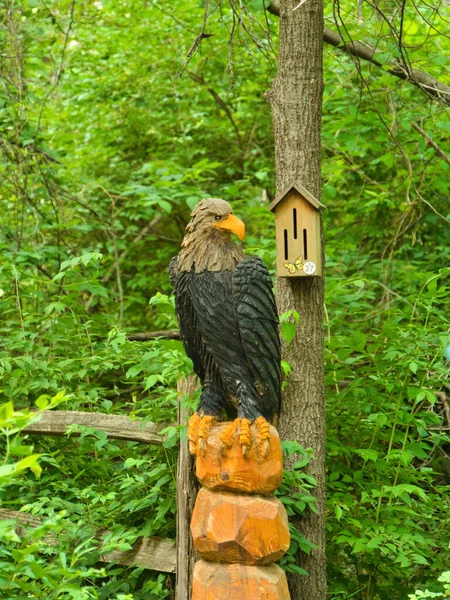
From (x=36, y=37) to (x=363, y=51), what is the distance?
309 centimetres

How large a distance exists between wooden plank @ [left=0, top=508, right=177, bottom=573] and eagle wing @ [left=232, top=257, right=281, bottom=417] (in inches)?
37.2

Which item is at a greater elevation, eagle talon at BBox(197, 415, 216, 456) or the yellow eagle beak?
the yellow eagle beak

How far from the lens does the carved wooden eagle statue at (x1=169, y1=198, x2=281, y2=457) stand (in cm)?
302

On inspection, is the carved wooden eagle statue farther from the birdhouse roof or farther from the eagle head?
the birdhouse roof

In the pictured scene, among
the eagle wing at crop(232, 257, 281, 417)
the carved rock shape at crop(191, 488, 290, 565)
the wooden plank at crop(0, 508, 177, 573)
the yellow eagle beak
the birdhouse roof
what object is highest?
the birdhouse roof

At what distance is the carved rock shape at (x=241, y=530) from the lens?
3002 millimetres

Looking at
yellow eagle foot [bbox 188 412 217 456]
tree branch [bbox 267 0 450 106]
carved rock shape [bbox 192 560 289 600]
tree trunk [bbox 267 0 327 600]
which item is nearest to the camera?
carved rock shape [bbox 192 560 289 600]

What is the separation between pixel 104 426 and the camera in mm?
3873

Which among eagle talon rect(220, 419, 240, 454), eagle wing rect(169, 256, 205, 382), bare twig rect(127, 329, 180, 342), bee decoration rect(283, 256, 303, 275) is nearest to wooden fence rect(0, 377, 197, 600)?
eagle wing rect(169, 256, 205, 382)

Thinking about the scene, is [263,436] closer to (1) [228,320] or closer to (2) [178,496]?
(1) [228,320]

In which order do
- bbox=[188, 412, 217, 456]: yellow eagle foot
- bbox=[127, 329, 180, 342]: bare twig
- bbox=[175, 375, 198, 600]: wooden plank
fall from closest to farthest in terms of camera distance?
1. bbox=[188, 412, 217, 456]: yellow eagle foot
2. bbox=[175, 375, 198, 600]: wooden plank
3. bbox=[127, 329, 180, 342]: bare twig

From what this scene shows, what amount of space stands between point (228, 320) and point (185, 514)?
98cm

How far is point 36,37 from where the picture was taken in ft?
21.5

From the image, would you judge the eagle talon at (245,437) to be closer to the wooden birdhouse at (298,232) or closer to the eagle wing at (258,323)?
the eagle wing at (258,323)
